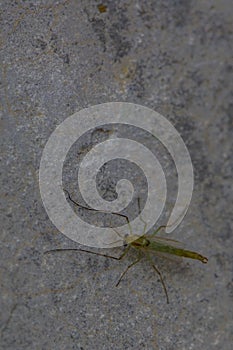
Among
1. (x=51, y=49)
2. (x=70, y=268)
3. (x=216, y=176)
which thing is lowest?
(x=70, y=268)

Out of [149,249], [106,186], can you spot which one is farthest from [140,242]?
[106,186]

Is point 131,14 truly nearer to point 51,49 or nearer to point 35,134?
point 51,49

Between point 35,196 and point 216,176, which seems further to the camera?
point 216,176

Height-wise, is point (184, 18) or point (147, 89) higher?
point (184, 18)

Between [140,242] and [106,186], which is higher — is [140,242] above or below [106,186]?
below

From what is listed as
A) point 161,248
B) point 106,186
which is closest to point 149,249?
point 161,248

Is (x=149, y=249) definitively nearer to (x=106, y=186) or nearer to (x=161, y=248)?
(x=161, y=248)

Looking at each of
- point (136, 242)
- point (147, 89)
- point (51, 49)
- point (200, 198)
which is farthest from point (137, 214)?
point (51, 49)

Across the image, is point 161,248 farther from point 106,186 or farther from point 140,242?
point 106,186
